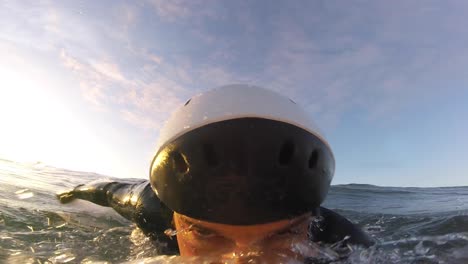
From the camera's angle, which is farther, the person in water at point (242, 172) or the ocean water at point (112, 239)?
the ocean water at point (112, 239)

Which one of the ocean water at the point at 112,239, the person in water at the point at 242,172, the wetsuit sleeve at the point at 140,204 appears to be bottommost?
the ocean water at the point at 112,239

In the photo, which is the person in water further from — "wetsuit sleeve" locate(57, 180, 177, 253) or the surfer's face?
"wetsuit sleeve" locate(57, 180, 177, 253)

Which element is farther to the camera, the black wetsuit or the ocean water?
the ocean water

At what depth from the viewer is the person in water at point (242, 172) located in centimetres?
149

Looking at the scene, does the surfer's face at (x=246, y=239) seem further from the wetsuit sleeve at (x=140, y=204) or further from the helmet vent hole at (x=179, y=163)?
the wetsuit sleeve at (x=140, y=204)

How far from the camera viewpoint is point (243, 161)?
57.5 inches

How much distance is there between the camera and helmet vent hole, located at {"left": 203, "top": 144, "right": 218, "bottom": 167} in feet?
4.90

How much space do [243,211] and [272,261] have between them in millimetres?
334

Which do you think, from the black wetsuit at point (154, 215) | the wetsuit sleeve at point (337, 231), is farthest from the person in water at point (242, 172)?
the wetsuit sleeve at point (337, 231)

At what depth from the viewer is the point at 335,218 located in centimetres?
278

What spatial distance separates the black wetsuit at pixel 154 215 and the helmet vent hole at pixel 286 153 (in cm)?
65

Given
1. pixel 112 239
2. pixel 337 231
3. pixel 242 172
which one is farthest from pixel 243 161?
pixel 112 239

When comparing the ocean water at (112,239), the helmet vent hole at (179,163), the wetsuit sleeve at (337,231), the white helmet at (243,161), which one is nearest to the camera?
the white helmet at (243,161)

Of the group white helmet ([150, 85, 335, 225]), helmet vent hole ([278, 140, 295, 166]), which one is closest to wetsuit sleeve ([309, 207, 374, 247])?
white helmet ([150, 85, 335, 225])
